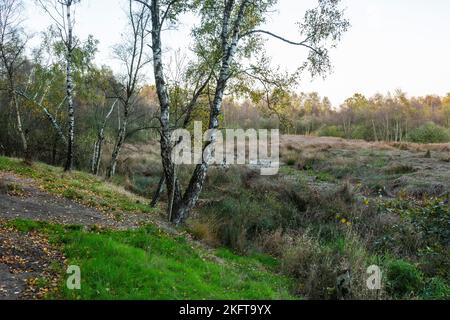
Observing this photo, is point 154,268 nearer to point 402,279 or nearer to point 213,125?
point 402,279

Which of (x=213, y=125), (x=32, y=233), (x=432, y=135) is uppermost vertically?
(x=432, y=135)

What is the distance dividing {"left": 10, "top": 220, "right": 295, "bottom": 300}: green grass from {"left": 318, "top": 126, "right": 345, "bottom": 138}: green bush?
53560 mm

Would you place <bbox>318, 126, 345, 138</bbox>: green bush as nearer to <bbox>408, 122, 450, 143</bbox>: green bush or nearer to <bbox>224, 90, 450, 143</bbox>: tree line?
<bbox>224, 90, 450, 143</bbox>: tree line

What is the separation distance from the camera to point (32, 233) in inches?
314

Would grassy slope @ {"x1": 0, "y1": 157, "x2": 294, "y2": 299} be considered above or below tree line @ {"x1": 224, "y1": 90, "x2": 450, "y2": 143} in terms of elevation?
below

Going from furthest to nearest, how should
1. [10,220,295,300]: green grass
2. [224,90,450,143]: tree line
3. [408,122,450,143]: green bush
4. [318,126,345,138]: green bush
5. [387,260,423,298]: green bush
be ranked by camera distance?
1. [318,126,345,138]: green bush
2. [224,90,450,143]: tree line
3. [408,122,450,143]: green bush
4. [387,260,423,298]: green bush
5. [10,220,295,300]: green grass

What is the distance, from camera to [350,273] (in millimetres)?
7789

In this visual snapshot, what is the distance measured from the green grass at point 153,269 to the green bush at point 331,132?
5356cm

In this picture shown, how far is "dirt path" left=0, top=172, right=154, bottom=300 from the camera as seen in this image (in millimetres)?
5836

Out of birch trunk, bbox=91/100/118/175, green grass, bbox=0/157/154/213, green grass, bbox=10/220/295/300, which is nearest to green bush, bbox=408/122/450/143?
birch trunk, bbox=91/100/118/175

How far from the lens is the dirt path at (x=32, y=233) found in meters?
5.84

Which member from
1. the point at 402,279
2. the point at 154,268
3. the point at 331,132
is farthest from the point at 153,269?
the point at 331,132

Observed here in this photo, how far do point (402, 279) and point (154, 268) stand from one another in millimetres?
5390
